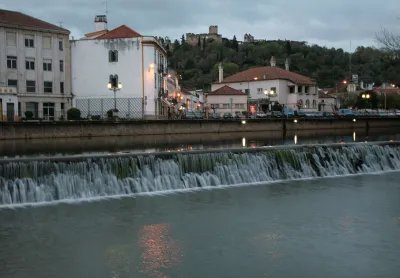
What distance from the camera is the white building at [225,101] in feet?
233

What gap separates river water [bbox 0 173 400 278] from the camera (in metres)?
10.1

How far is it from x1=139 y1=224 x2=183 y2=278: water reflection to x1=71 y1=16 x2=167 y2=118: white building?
3777 cm

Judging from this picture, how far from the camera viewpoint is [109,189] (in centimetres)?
1784

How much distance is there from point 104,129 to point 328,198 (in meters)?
26.9

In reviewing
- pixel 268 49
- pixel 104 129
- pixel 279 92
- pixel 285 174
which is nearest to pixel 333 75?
pixel 268 49

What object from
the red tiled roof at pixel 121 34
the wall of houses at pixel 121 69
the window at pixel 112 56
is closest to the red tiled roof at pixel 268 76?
the wall of houses at pixel 121 69

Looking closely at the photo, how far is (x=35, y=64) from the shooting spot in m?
50.2

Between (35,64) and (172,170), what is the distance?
118 feet

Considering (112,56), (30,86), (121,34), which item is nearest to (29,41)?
(30,86)

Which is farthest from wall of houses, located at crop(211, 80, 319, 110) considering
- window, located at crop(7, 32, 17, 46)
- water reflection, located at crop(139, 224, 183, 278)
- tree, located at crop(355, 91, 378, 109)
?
water reflection, located at crop(139, 224, 183, 278)

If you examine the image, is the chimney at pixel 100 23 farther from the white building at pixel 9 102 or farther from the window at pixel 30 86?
the white building at pixel 9 102

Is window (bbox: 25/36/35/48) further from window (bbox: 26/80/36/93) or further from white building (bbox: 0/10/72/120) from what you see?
window (bbox: 26/80/36/93)

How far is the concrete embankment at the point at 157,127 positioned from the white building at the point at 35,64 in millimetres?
8826

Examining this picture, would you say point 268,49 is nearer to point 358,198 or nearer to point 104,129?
point 104,129
